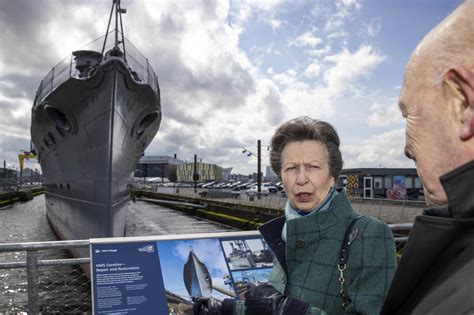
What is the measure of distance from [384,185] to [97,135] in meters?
25.6

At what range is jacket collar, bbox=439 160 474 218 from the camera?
28.3 inches

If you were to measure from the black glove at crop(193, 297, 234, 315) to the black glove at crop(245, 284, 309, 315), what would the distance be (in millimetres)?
233

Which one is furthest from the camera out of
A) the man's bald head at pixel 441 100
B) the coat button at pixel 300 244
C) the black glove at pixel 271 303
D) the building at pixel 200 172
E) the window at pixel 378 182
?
the building at pixel 200 172

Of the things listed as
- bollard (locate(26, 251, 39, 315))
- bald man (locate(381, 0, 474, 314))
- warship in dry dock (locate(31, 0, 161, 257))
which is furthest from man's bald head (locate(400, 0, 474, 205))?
warship in dry dock (locate(31, 0, 161, 257))

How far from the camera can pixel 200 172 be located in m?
117

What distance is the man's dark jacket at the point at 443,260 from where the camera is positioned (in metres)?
0.69

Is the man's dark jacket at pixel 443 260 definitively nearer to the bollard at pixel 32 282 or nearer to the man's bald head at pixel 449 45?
the man's bald head at pixel 449 45

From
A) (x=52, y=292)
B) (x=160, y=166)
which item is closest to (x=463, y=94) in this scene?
(x=52, y=292)

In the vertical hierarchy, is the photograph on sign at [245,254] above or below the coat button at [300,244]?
below

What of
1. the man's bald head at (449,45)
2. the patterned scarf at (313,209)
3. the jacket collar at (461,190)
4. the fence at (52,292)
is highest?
the man's bald head at (449,45)

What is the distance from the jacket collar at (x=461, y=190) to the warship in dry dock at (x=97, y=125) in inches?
400

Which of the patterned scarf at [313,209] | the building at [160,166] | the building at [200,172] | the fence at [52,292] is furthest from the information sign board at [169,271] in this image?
the building at [160,166]

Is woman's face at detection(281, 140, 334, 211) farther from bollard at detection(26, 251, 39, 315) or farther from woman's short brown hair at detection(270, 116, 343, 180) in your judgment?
bollard at detection(26, 251, 39, 315)

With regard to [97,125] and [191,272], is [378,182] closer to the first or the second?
[97,125]
